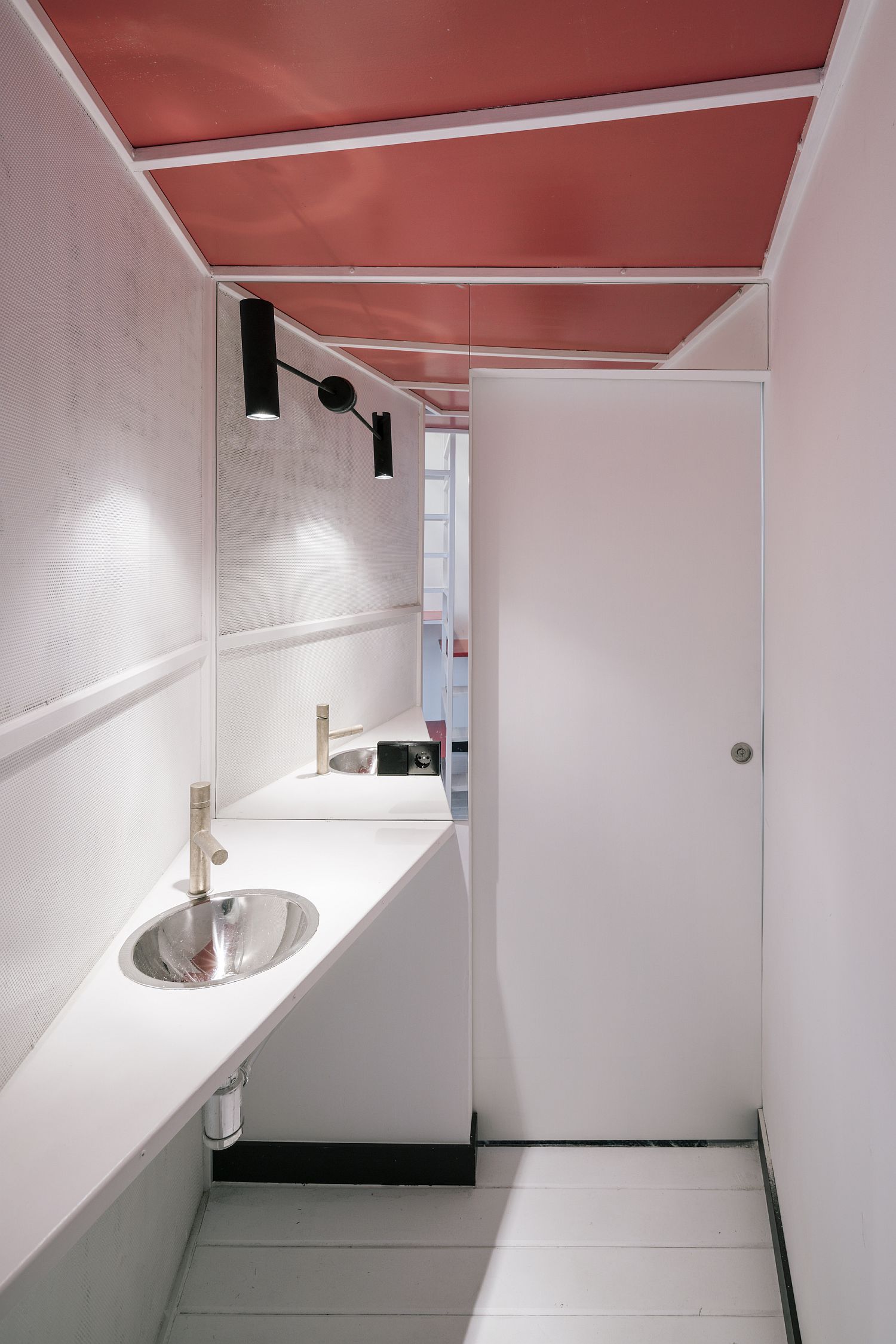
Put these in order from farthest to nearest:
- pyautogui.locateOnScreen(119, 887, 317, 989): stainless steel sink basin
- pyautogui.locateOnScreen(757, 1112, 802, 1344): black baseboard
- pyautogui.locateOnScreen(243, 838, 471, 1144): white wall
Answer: pyautogui.locateOnScreen(243, 838, 471, 1144): white wall
pyautogui.locateOnScreen(757, 1112, 802, 1344): black baseboard
pyautogui.locateOnScreen(119, 887, 317, 989): stainless steel sink basin

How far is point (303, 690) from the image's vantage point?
1962 mm

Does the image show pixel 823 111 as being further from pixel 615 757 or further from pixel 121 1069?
pixel 121 1069

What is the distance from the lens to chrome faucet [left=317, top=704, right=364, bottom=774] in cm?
196

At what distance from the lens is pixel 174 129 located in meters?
1.36

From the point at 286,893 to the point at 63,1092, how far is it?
1.88 ft

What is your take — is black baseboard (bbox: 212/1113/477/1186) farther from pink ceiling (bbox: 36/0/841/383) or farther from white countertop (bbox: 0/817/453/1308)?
pink ceiling (bbox: 36/0/841/383)

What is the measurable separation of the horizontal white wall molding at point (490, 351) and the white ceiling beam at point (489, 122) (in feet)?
1.75

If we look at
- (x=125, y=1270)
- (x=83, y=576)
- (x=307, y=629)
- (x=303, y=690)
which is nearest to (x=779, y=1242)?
(x=125, y=1270)

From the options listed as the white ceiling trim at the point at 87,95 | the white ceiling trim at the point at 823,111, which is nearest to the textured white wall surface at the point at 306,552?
the white ceiling trim at the point at 87,95

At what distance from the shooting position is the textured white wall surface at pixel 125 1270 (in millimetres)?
1119

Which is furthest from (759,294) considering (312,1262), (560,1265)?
(312,1262)

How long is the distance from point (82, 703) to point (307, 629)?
0.80 m

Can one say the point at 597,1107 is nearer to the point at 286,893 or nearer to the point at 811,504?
the point at 286,893

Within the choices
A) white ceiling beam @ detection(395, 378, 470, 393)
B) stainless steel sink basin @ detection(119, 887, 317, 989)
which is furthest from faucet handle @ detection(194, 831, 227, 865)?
white ceiling beam @ detection(395, 378, 470, 393)
